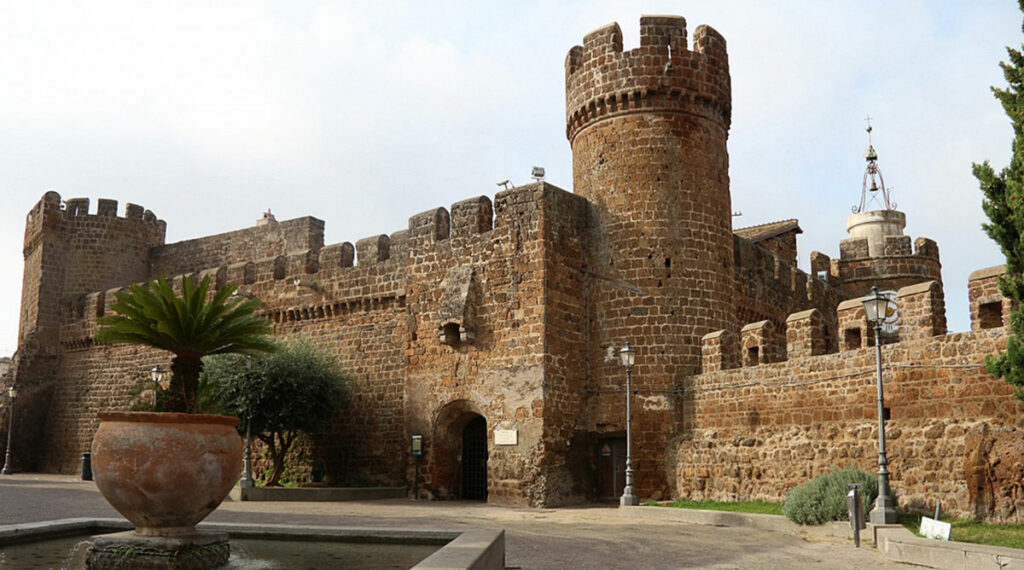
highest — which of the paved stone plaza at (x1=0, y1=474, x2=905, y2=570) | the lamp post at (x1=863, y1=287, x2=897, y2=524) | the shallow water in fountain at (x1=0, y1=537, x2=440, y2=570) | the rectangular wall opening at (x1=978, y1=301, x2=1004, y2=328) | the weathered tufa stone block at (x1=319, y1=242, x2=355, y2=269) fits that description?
the weathered tufa stone block at (x1=319, y1=242, x2=355, y2=269)

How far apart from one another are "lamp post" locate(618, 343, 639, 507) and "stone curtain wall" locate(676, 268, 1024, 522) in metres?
1.17

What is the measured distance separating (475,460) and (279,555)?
11918mm

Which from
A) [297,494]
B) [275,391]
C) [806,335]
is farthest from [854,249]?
[297,494]

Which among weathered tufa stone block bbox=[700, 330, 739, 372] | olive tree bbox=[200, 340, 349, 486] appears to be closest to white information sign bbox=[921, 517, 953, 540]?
weathered tufa stone block bbox=[700, 330, 739, 372]

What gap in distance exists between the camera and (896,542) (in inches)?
410

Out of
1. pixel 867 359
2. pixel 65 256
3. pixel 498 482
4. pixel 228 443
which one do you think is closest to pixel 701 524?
pixel 867 359

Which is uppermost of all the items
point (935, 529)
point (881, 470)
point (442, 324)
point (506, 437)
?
point (442, 324)

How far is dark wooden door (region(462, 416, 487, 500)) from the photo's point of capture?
66.5 feet

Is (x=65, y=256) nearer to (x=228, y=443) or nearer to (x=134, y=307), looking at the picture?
(x=134, y=307)

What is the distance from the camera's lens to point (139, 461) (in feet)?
25.9

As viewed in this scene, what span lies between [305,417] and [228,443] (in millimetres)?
12478

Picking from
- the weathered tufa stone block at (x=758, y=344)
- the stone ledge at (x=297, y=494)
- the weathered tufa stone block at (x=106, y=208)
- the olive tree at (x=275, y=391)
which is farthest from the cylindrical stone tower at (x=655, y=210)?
the weathered tufa stone block at (x=106, y=208)

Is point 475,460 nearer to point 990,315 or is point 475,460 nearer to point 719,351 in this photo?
point 719,351

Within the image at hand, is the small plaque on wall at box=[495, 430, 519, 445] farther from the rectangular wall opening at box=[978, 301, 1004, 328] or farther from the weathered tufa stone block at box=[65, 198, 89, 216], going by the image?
the weathered tufa stone block at box=[65, 198, 89, 216]
